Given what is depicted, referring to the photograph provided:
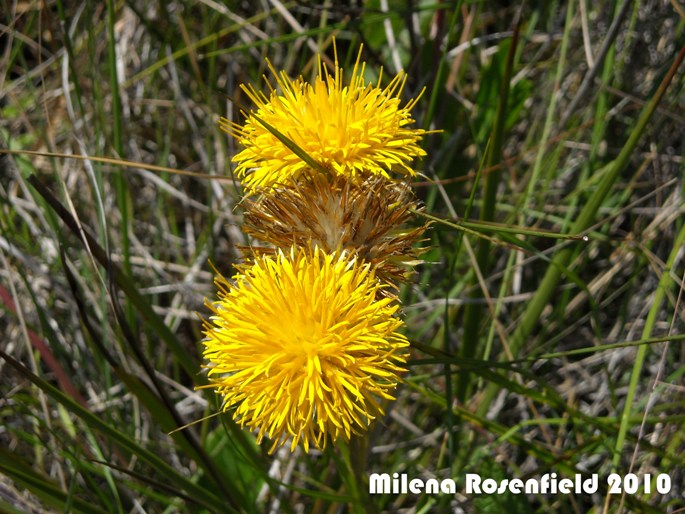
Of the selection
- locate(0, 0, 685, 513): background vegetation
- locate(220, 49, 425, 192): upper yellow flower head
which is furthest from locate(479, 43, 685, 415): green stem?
locate(220, 49, 425, 192): upper yellow flower head

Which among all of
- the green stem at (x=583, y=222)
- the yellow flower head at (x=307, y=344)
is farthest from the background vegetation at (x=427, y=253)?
the yellow flower head at (x=307, y=344)

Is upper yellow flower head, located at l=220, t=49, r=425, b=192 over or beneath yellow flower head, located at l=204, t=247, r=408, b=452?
over

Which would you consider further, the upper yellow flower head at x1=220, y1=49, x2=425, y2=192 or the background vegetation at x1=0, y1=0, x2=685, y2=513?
the background vegetation at x1=0, y1=0, x2=685, y2=513

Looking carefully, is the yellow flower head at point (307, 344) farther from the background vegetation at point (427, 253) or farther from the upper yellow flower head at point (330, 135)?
the background vegetation at point (427, 253)

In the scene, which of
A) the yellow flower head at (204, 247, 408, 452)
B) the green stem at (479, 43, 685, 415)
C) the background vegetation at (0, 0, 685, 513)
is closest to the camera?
the yellow flower head at (204, 247, 408, 452)

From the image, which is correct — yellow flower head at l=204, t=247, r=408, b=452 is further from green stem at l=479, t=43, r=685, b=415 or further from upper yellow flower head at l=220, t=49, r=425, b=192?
green stem at l=479, t=43, r=685, b=415

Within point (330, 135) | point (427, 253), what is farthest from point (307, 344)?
point (427, 253)
